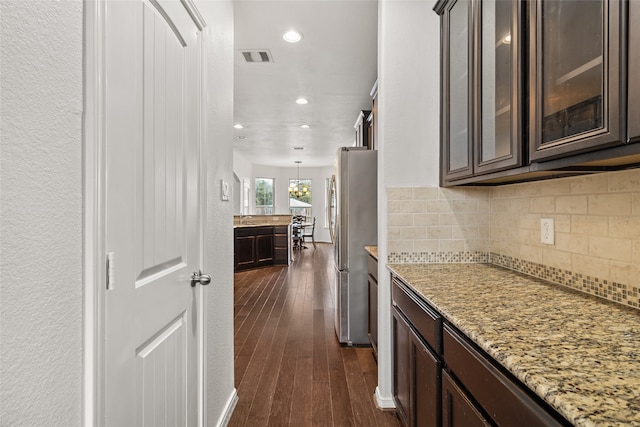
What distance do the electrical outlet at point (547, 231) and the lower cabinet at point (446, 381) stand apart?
0.66 meters

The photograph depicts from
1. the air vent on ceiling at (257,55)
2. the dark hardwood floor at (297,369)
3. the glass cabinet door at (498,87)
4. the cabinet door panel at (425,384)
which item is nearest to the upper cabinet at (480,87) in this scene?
the glass cabinet door at (498,87)

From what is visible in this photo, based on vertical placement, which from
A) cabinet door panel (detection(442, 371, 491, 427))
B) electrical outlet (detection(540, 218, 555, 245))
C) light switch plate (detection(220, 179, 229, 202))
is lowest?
cabinet door panel (detection(442, 371, 491, 427))

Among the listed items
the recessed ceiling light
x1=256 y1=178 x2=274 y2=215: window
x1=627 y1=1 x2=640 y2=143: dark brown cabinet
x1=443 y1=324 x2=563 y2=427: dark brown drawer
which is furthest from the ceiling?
x1=256 y1=178 x2=274 y2=215: window

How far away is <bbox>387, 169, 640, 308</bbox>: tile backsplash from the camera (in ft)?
3.92

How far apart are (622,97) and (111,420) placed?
1.52m

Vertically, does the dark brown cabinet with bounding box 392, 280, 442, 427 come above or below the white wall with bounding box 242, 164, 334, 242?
below

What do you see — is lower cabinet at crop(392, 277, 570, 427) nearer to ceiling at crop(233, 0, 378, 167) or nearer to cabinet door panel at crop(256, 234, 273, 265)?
ceiling at crop(233, 0, 378, 167)

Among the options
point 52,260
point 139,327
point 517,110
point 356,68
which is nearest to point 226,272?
point 139,327

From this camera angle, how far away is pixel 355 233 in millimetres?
Answer: 3004

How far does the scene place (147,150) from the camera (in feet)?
3.49

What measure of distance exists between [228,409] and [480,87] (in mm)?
2131

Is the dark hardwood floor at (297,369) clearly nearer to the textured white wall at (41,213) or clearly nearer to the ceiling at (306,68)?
the textured white wall at (41,213)

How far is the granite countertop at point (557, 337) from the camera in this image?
23.6 inches

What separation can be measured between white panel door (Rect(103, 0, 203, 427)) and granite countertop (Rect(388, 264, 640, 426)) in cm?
95
